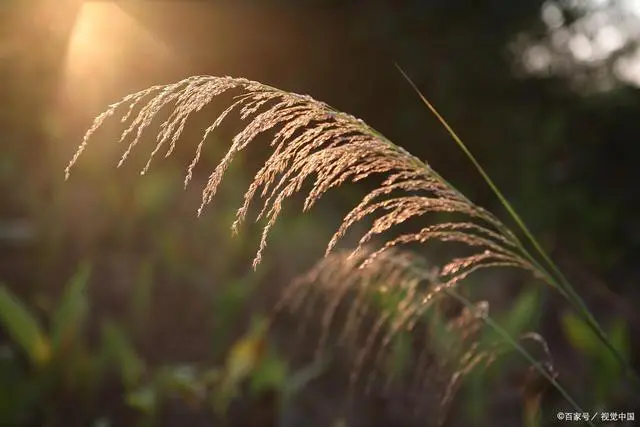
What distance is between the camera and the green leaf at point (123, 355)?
8.87ft

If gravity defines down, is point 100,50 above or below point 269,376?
above

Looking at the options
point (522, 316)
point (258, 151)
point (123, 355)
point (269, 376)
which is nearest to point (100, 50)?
point (258, 151)

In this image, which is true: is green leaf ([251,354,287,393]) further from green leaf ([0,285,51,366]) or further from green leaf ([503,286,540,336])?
green leaf ([503,286,540,336])

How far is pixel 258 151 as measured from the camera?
5.65 meters

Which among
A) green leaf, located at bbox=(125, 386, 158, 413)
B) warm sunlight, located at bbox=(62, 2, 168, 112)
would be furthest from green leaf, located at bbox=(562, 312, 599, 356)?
warm sunlight, located at bbox=(62, 2, 168, 112)

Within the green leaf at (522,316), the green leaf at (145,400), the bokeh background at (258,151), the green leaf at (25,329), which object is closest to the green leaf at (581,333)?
the green leaf at (522,316)

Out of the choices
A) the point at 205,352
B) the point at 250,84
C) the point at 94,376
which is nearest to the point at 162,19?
the point at 205,352

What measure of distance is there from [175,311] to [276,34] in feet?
7.99

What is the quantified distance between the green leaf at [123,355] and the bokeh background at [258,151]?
38cm

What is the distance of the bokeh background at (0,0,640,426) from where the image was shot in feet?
12.5

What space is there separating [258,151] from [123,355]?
121 inches

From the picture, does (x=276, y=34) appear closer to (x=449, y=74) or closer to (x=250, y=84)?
(x=449, y=74)

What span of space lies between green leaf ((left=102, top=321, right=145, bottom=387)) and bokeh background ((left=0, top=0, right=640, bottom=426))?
382 mm

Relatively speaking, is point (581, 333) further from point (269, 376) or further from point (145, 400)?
point (145, 400)
